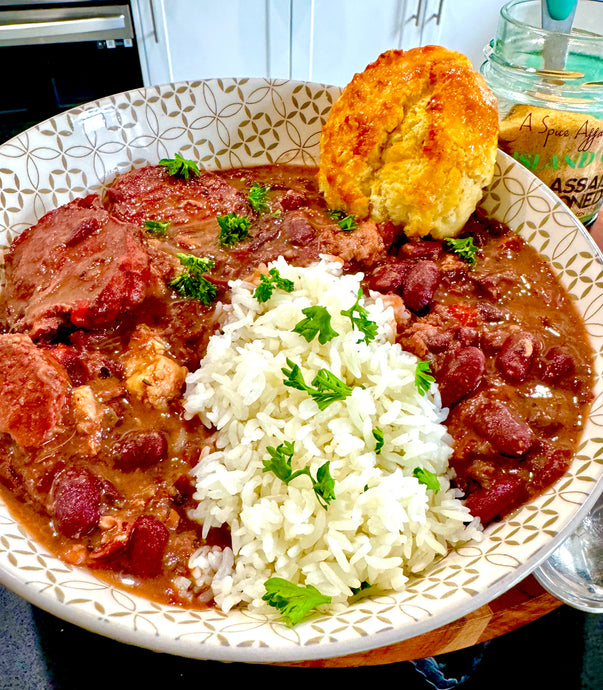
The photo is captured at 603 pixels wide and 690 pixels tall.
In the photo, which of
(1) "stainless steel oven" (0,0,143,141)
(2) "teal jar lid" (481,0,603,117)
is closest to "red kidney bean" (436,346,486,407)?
(2) "teal jar lid" (481,0,603,117)

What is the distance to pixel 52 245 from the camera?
2928mm

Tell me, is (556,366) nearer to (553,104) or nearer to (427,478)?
(427,478)

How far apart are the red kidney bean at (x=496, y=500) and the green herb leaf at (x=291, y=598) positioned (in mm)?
628

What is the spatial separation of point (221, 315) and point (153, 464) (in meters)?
0.74

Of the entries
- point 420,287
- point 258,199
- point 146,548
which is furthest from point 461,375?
point 258,199

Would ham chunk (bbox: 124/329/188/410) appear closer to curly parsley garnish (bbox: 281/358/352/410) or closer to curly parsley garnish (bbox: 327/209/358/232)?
curly parsley garnish (bbox: 281/358/352/410)

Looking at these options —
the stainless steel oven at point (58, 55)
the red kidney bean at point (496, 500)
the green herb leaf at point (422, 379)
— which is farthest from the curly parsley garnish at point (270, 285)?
the stainless steel oven at point (58, 55)

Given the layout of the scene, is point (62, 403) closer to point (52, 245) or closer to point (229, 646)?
point (52, 245)

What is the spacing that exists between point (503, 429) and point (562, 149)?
5.11 ft

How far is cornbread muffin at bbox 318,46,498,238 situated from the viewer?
2945 millimetres

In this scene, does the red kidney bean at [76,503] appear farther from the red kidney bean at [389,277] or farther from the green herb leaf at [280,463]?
the red kidney bean at [389,277]

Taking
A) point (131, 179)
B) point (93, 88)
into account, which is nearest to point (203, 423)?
point (131, 179)

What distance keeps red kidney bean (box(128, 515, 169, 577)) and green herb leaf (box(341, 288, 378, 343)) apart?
1070 mm

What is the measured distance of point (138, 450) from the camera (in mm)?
2275
